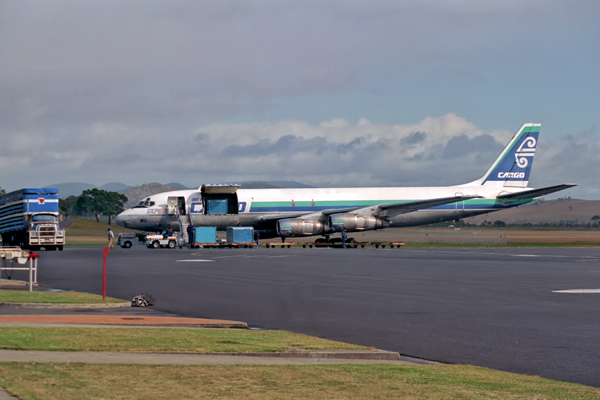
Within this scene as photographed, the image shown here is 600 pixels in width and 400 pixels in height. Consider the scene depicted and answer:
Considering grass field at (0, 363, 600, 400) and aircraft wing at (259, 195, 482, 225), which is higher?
aircraft wing at (259, 195, 482, 225)

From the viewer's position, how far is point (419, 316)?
17531mm

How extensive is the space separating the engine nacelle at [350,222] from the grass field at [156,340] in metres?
47.5

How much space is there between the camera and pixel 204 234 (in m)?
60.3

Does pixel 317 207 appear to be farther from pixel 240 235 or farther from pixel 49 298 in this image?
pixel 49 298

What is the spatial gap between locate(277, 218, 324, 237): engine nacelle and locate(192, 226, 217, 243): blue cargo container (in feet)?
18.1

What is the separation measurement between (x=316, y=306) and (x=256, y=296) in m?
3.03

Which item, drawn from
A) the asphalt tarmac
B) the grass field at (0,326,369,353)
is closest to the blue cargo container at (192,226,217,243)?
the asphalt tarmac

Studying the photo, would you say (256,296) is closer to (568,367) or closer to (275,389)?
(568,367)

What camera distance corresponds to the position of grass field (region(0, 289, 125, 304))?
61.9 ft

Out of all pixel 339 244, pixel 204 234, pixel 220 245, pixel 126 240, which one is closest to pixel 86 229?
pixel 126 240

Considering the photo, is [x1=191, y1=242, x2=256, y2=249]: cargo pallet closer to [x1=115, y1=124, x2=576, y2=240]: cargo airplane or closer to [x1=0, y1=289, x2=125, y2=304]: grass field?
[x1=115, y1=124, x2=576, y2=240]: cargo airplane

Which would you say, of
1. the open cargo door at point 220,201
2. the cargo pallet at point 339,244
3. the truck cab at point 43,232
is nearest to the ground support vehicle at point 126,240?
the open cargo door at point 220,201

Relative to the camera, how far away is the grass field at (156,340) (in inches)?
447

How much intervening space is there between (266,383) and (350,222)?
5277 cm
